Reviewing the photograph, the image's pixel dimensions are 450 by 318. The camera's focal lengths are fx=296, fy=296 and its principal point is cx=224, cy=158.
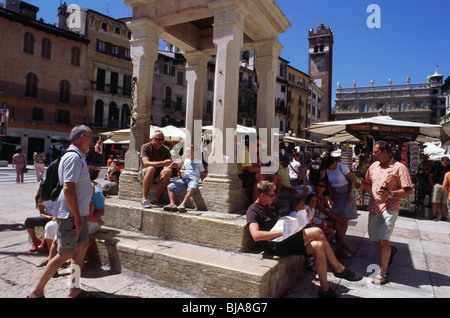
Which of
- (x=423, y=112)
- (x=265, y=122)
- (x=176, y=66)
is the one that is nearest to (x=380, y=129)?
(x=265, y=122)

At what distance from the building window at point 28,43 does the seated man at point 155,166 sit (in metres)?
28.7

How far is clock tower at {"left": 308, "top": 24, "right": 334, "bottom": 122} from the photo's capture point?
54.4 metres

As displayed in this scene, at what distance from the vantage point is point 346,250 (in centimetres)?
485

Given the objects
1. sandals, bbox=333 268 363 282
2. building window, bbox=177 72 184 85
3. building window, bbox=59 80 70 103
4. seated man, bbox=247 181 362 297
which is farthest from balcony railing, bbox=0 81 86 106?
sandals, bbox=333 268 363 282

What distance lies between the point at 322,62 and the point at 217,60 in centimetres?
5602

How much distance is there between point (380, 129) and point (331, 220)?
16.3 ft

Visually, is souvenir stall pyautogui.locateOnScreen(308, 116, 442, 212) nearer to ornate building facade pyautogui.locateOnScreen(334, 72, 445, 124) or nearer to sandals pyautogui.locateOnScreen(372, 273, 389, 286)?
sandals pyautogui.locateOnScreen(372, 273, 389, 286)

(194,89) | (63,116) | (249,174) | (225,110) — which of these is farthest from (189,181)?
(63,116)

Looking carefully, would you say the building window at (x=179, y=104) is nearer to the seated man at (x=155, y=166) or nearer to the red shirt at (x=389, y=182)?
the seated man at (x=155, y=166)

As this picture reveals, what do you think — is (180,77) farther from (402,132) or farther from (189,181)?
(189,181)

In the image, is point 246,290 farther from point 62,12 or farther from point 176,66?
point 62,12

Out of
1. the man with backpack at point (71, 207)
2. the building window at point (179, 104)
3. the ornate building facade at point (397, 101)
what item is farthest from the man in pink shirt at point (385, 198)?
the ornate building facade at point (397, 101)

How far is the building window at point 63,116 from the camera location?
28719 mm

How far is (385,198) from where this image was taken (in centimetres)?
379
